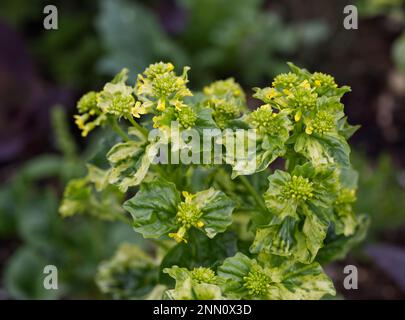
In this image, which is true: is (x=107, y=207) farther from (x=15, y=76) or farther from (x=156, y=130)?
Result: (x=15, y=76)

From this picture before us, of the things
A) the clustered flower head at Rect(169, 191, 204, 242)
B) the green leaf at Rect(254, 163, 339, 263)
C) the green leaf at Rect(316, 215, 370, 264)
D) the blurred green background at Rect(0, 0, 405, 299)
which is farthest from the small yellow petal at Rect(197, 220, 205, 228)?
the blurred green background at Rect(0, 0, 405, 299)

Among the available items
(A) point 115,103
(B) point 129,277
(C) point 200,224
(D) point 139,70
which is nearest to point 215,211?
(C) point 200,224

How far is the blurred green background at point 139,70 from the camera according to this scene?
2059 millimetres

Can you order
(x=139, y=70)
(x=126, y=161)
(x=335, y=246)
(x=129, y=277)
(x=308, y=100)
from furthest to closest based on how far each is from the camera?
(x=139, y=70)
(x=129, y=277)
(x=335, y=246)
(x=126, y=161)
(x=308, y=100)

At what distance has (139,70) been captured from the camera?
8.49 ft

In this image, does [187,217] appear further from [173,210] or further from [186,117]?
[186,117]

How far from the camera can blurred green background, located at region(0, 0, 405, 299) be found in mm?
2059

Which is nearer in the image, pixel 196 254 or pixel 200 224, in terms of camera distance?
pixel 200 224

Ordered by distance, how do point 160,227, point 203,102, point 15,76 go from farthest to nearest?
point 15,76, point 203,102, point 160,227

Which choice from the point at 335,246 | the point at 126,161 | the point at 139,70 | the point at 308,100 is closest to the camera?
the point at 308,100

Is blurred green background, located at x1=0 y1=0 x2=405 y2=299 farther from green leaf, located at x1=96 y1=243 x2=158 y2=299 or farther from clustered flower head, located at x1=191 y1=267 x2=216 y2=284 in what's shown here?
clustered flower head, located at x1=191 y1=267 x2=216 y2=284

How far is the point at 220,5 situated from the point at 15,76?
90 centimetres

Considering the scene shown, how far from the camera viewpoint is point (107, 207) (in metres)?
1.38
